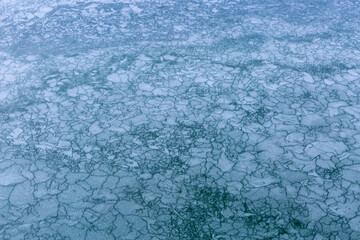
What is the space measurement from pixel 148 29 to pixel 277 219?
4096mm

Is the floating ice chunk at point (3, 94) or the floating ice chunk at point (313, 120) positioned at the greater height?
the floating ice chunk at point (3, 94)

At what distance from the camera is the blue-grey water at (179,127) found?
273 centimetres

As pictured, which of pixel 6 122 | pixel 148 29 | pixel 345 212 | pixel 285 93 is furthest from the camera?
pixel 148 29

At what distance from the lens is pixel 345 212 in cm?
277

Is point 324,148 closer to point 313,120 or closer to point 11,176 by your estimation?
point 313,120

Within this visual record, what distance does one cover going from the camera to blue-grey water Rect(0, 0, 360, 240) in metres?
2.73

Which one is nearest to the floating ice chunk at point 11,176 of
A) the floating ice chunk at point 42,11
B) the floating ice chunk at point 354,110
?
the floating ice chunk at point 354,110

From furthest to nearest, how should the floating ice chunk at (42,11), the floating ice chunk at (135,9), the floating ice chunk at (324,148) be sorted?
the floating ice chunk at (135,9) → the floating ice chunk at (42,11) → the floating ice chunk at (324,148)

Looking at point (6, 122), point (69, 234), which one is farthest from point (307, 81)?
point (6, 122)

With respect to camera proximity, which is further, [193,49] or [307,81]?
[193,49]

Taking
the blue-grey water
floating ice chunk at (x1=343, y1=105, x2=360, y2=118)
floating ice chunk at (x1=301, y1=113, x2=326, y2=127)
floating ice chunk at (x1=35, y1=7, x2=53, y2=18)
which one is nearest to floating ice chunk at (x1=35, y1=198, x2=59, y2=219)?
the blue-grey water

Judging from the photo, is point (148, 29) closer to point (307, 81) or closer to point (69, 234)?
point (307, 81)

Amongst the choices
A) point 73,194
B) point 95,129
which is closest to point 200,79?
point 95,129

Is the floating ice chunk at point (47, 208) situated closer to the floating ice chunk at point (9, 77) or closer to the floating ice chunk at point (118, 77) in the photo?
the floating ice chunk at point (118, 77)
